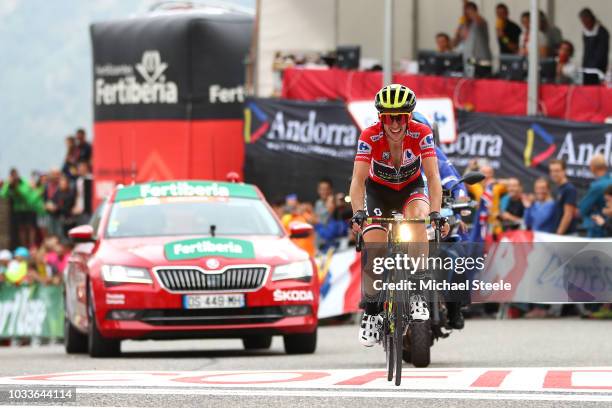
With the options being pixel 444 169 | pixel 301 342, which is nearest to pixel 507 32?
pixel 301 342

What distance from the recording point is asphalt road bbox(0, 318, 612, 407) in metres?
10.4

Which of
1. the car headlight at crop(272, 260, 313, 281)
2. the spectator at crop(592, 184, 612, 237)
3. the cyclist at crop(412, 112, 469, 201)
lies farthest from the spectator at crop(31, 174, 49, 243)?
the cyclist at crop(412, 112, 469, 201)

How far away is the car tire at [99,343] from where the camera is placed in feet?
52.3

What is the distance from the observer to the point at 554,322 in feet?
69.5

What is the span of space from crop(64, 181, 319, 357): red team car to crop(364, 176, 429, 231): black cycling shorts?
3.58 meters

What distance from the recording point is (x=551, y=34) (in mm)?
28359

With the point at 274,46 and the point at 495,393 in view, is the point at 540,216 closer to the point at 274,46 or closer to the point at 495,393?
the point at 274,46

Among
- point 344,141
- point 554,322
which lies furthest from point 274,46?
point 554,322

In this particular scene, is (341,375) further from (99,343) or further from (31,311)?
(31,311)

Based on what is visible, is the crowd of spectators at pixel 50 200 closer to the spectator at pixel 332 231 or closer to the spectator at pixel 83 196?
the spectator at pixel 83 196

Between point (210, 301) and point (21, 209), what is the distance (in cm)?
2028

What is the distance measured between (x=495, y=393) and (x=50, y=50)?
12752 centimetres

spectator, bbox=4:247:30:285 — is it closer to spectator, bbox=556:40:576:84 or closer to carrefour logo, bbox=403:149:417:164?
spectator, bbox=556:40:576:84

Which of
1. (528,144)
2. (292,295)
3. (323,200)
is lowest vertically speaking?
(292,295)
